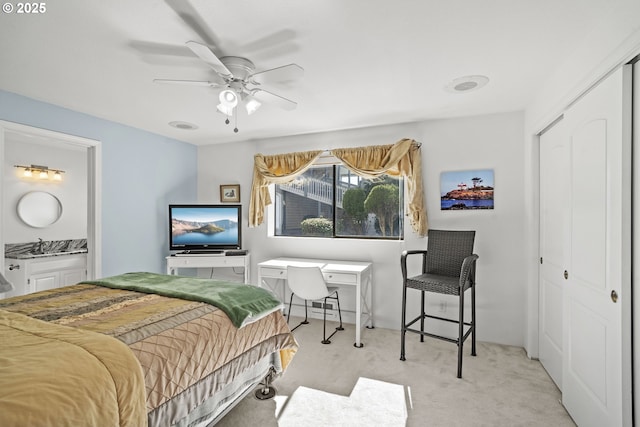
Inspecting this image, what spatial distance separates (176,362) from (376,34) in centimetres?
206

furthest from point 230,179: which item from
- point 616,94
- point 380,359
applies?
point 616,94

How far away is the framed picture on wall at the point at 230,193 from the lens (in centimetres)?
466

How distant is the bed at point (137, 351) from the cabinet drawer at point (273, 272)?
124 centimetres

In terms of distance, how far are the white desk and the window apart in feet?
1.54

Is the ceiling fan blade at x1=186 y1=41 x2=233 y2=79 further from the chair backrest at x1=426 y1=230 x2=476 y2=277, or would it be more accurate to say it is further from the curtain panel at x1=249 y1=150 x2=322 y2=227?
the chair backrest at x1=426 y1=230 x2=476 y2=277

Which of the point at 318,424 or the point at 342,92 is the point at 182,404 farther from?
the point at 342,92

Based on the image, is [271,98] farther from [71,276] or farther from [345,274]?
[71,276]

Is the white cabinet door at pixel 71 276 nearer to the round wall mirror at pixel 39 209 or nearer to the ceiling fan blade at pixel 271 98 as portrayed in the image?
the round wall mirror at pixel 39 209

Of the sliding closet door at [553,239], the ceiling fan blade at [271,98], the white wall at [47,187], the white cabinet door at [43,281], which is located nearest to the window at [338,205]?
the sliding closet door at [553,239]

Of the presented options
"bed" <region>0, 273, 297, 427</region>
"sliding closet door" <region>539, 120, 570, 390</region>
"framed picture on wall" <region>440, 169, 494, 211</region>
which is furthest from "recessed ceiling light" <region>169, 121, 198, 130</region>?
"sliding closet door" <region>539, 120, 570, 390</region>

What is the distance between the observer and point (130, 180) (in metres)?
3.93

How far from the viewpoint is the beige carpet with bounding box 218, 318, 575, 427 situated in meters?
2.15

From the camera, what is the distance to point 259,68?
237cm

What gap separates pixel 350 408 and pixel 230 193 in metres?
3.27
